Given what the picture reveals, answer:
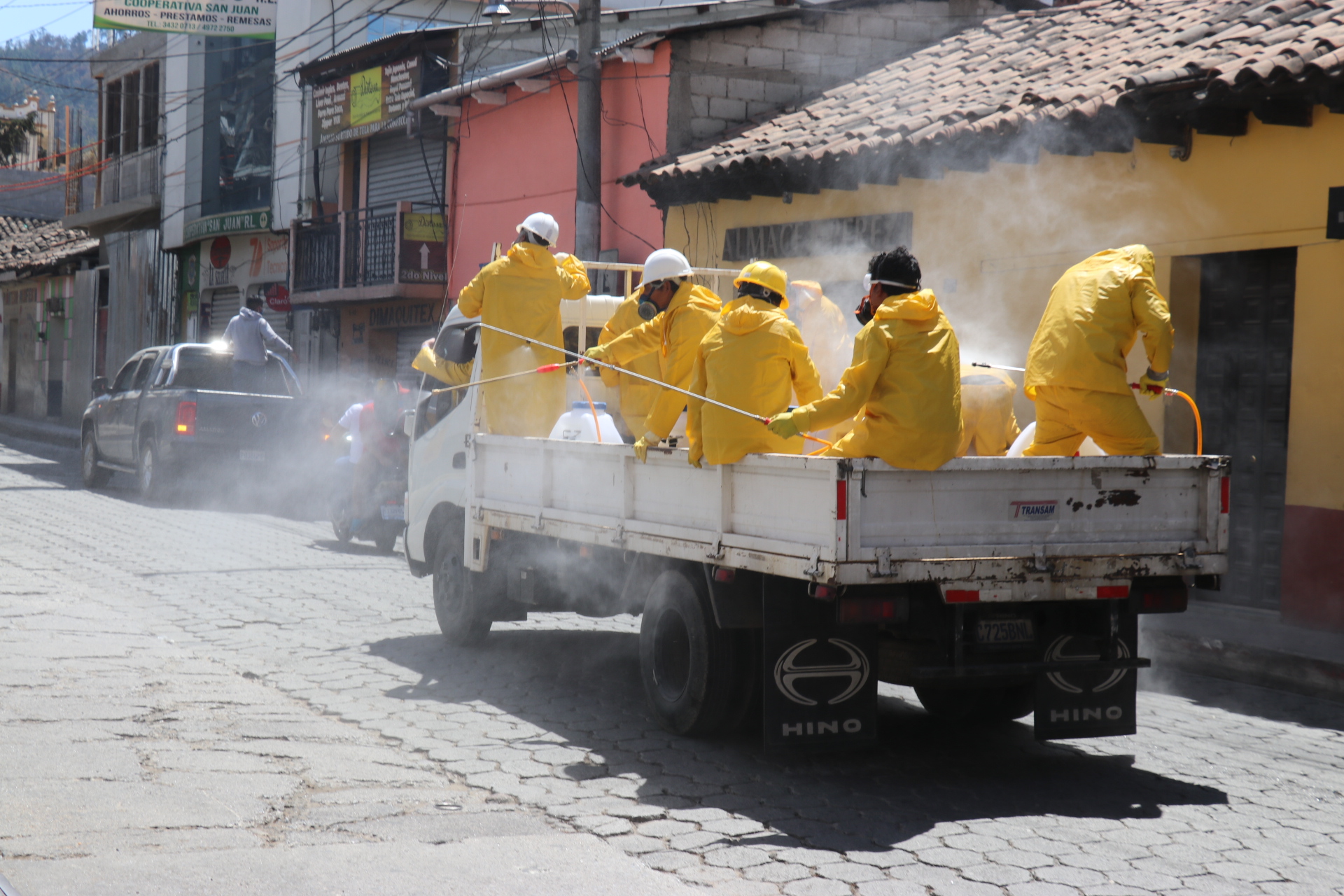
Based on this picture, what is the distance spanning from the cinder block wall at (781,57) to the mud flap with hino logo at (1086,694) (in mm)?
11352

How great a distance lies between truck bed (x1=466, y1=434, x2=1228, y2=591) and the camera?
4938 millimetres

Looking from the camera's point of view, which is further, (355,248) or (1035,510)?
(355,248)

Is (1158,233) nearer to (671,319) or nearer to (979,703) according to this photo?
(671,319)

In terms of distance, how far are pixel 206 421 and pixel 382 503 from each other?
12.8ft

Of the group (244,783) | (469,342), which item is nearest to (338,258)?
(469,342)

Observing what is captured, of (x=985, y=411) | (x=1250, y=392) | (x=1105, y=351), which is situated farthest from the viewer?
(x=1250, y=392)

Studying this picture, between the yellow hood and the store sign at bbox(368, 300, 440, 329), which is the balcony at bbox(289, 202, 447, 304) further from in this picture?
the yellow hood

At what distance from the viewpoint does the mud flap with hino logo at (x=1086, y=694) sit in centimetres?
555

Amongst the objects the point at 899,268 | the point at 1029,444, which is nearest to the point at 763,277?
the point at 899,268

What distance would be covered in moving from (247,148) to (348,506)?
58.3 feet

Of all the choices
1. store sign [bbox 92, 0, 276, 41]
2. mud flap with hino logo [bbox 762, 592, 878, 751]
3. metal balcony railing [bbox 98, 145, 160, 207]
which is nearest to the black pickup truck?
store sign [bbox 92, 0, 276, 41]

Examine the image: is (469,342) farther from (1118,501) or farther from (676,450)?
(1118,501)

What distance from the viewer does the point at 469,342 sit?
867cm

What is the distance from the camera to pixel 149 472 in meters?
15.6
